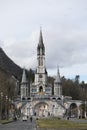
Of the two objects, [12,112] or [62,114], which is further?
[62,114]

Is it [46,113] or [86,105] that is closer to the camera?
[86,105]

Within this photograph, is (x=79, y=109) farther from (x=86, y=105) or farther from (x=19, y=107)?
(x=19, y=107)

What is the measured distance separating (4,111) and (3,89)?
10.4 meters

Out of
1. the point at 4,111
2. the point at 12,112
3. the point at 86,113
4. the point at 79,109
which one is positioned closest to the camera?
the point at 4,111

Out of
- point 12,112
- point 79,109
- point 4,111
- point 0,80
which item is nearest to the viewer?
point 0,80

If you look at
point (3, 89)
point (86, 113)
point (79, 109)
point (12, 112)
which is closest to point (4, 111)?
point (3, 89)

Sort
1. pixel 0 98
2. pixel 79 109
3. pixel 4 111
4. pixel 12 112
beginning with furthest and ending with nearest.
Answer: pixel 79 109 → pixel 12 112 → pixel 4 111 → pixel 0 98

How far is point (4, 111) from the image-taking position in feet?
390

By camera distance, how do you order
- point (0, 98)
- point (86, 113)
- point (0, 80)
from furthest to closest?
point (86, 113)
point (0, 80)
point (0, 98)

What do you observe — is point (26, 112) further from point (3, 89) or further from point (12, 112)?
point (3, 89)

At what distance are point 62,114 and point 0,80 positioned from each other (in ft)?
295

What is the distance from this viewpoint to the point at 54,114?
200 meters

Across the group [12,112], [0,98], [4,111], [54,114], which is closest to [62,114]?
[54,114]

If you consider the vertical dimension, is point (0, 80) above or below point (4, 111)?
above
